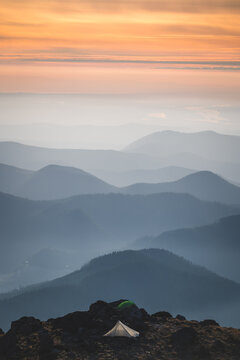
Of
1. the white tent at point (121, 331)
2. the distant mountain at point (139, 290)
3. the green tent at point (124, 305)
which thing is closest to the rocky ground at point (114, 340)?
the white tent at point (121, 331)

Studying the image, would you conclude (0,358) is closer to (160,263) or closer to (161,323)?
(161,323)

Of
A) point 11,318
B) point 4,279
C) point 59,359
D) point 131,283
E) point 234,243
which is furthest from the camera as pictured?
point 4,279

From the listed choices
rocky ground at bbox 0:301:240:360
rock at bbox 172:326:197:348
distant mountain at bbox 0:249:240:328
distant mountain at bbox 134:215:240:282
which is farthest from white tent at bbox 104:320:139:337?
distant mountain at bbox 134:215:240:282

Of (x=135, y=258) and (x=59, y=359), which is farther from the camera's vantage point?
(x=135, y=258)

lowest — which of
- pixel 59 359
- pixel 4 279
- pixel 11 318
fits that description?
pixel 59 359

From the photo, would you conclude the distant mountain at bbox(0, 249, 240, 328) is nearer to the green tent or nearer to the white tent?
the green tent

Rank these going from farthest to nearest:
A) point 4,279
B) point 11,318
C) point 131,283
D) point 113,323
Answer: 1. point 4,279
2. point 131,283
3. point 11,318
4. point 113,323

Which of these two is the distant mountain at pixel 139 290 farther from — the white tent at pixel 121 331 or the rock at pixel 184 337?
the rock at pixel 184 337

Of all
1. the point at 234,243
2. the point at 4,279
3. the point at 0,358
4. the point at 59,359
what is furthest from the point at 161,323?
the point at 4,279

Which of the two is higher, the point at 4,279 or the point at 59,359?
the point at 4,279
